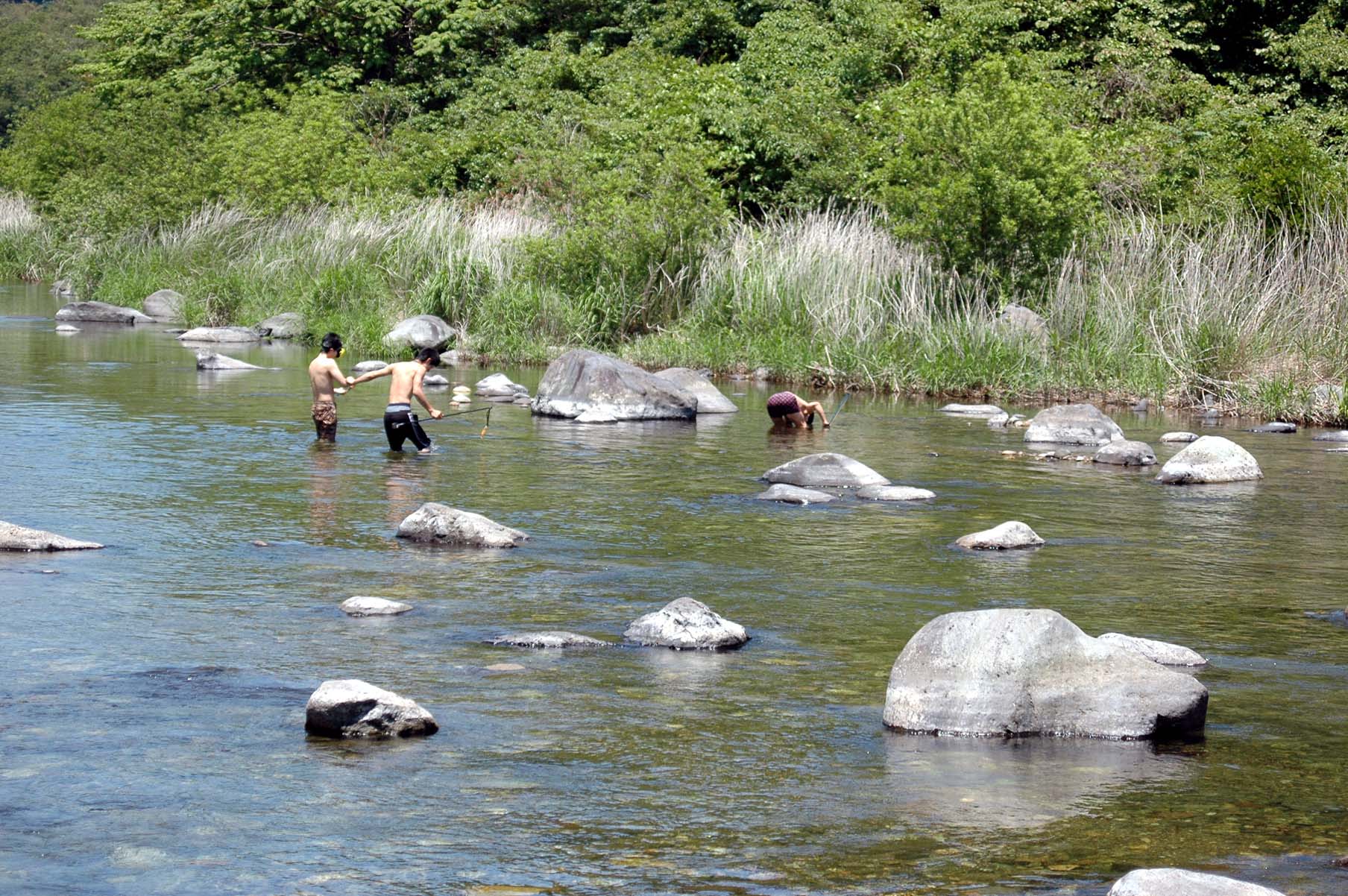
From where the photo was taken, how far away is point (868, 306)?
2173 cm

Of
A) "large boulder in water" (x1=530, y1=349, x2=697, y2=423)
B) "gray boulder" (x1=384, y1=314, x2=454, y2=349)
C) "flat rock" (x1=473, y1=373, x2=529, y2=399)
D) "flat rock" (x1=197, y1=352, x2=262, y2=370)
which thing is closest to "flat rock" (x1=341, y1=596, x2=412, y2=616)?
"large boulder in water" (x1=530, y1=349, x2=697, y2=423)

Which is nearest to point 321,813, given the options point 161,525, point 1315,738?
point 1315,738

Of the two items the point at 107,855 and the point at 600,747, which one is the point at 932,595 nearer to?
the point at 600,747

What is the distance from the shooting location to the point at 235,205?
110ft

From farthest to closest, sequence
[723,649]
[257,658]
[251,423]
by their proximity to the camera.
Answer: [251,423], [723,649], [257,658]

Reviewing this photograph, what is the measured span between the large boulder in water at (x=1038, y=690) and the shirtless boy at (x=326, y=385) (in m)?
9.17

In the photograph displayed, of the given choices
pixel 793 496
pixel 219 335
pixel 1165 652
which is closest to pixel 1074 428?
Answer: pixel 793 496

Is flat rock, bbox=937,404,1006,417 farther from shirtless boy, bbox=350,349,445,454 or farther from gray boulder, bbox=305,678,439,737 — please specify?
gray boulder, bbox=305,678,439,737

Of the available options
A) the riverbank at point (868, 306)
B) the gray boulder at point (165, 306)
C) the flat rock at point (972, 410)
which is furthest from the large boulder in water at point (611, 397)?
the gray boulder at point (165, 306)

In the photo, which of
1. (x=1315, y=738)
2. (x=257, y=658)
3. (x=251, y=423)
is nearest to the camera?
(x=1315, y=738)

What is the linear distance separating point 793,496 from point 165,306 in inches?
881

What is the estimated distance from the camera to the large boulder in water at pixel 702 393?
61.7 feet

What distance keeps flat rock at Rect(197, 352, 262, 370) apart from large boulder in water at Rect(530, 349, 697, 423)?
18.4 ft

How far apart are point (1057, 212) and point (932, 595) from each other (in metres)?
13.6
